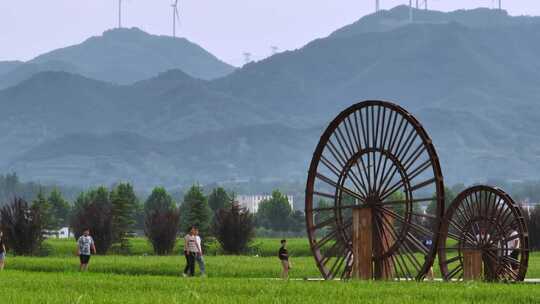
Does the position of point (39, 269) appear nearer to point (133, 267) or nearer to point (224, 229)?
point (133, 267)

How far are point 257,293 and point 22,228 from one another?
4970cm

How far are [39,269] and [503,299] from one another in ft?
101

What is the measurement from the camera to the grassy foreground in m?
22.4

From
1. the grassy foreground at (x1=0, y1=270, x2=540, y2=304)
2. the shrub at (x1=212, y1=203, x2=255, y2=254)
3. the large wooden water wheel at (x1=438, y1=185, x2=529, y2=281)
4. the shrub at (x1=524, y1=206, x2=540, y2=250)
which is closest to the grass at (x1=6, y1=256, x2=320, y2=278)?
the large wooden water wheel at (x1=438, y1=185, x2=529, y2=281)

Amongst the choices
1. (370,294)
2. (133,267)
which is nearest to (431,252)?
(370,294)

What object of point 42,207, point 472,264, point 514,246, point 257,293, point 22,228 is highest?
point 42,207

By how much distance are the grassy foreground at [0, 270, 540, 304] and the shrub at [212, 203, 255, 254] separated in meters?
45.3

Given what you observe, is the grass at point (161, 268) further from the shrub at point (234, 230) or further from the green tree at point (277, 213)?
the green tree at point (277, 213)

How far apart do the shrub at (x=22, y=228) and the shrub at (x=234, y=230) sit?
12.7 meters

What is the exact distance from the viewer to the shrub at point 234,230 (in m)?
75.6

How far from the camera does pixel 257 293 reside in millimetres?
25203

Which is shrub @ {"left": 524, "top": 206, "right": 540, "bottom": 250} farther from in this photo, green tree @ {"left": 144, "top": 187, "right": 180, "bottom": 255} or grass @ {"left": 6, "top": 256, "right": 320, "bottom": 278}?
grass @ {"left": 6, "top": 256, "right": 320, "bottom": 278}

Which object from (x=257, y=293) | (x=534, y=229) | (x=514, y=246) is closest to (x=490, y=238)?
(x=514, y=246)

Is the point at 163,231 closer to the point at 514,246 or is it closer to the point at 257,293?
the point at 514,246
